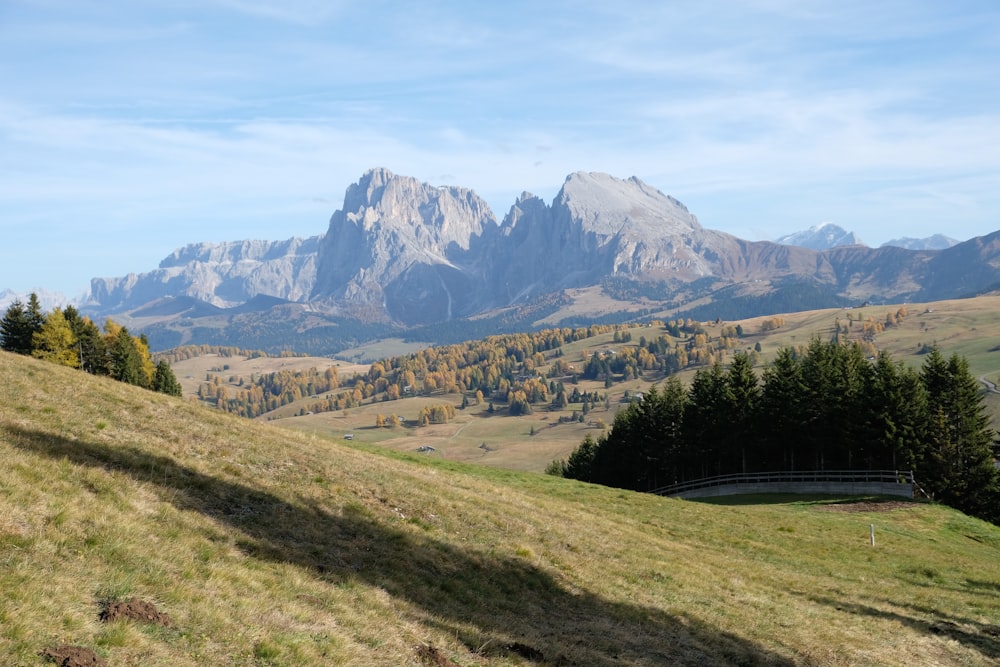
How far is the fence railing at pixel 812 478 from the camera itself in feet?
207

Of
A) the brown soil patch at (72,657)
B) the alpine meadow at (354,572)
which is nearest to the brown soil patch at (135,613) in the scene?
the alpine meadow at (354,572)

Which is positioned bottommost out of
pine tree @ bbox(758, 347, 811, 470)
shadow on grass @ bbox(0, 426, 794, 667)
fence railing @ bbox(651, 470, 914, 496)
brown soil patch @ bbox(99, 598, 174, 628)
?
fence railing @ bbox(651, 470, 914, 496)

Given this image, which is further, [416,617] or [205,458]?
[205,458]

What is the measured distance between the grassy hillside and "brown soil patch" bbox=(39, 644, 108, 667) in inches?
8.3

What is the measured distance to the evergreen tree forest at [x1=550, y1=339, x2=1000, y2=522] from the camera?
67.0m

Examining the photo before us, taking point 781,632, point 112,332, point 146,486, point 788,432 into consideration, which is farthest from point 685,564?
point 112,332

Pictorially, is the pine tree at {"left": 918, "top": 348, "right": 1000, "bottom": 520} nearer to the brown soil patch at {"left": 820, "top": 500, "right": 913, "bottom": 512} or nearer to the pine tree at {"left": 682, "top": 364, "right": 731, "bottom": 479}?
the brown soil patch at {"left": 820, "top": 500, "right": 913, "bottom": 512}

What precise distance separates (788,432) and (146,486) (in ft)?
228

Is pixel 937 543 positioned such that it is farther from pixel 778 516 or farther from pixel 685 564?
pixel 685 564

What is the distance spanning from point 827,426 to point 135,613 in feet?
238

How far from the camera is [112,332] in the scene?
121500 millimetres

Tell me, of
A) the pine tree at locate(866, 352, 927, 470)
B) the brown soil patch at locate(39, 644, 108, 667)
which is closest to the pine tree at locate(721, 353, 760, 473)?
the pine tree at locate(866, 352, 927, 470)

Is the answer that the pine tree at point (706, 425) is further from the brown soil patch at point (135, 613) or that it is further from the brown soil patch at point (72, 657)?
the brown soil patch at point (72, 657)

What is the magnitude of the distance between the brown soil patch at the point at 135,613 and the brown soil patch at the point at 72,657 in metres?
1.18
